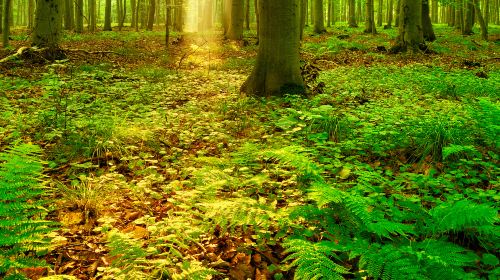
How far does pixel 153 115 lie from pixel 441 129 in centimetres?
436

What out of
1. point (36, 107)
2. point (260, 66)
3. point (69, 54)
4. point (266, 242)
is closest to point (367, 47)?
point (260, 66)

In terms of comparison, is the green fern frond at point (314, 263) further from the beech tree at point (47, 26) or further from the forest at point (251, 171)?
the beech tree at point (47, 26)

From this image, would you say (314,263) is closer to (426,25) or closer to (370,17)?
(426,25)

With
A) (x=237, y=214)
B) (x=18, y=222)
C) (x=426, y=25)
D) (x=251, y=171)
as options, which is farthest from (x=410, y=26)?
(x=18, y=222)

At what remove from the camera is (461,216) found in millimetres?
2377

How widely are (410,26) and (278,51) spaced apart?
351 inches

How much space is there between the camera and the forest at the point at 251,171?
93.4 inches

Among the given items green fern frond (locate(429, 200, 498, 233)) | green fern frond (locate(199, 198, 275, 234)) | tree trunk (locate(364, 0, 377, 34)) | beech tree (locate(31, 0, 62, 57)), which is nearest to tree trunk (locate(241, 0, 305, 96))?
green fern frond (locate(199, 198, 275, 234))

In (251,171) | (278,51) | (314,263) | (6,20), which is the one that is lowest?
(314,263)

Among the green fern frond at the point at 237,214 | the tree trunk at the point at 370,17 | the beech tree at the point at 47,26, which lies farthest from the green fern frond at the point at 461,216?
the tree trunk at the point at 370,17

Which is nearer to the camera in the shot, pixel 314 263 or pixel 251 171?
pixel 314 263

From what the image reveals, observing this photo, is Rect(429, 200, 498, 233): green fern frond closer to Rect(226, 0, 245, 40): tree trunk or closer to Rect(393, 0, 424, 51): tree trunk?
Rect(393, 0, 424, 51): tree trunk

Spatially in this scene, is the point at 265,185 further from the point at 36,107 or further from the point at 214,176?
the point at 36,107

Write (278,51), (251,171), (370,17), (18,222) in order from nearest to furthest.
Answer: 1. (18,222)
2. (251,171)
3. (278,51)
4. (370,17)
